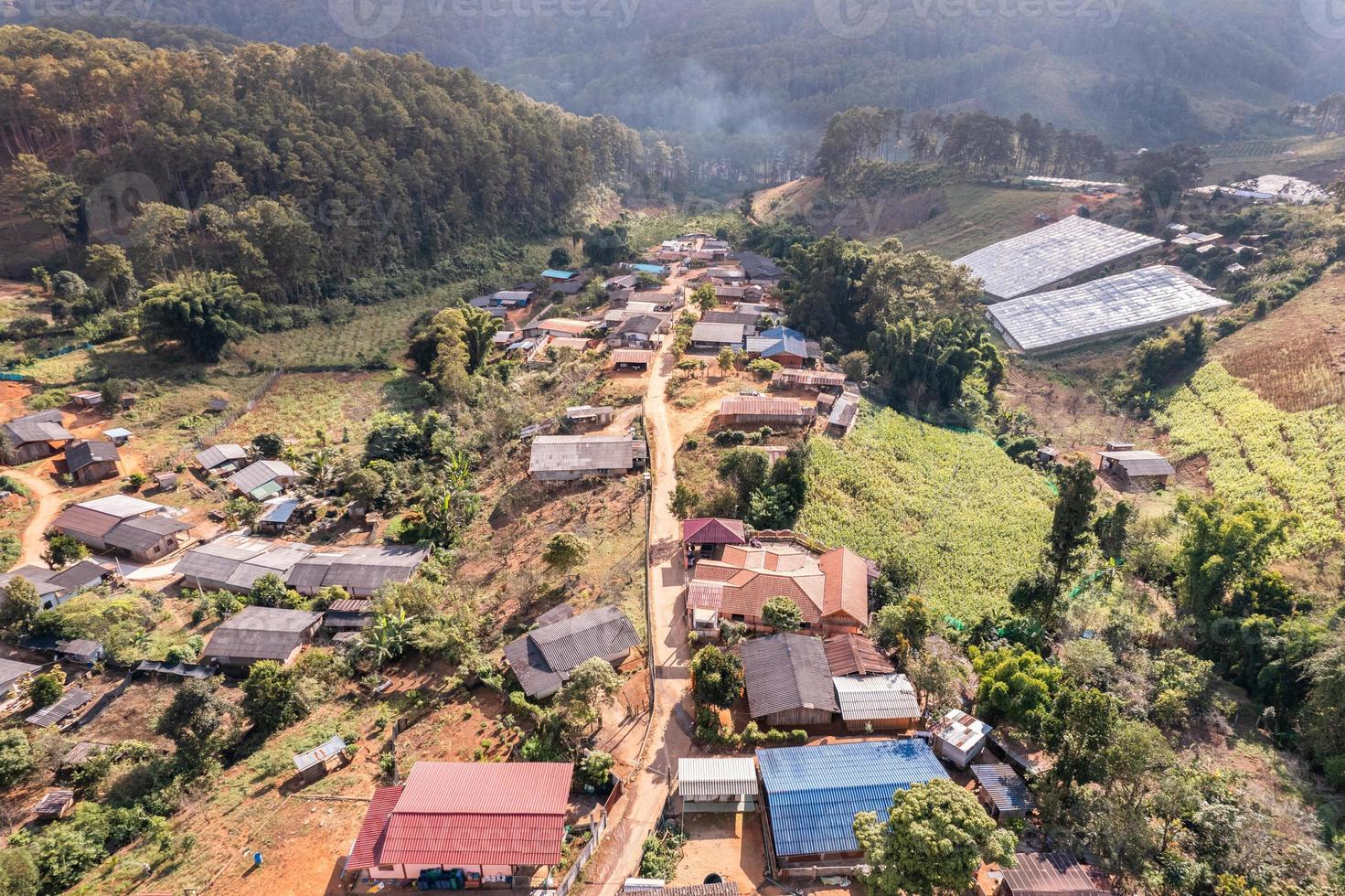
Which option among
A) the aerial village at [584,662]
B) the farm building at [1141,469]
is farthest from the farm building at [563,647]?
the farm building at [1141,469]

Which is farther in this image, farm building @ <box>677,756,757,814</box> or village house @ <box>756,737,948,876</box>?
farm building @ <box>677,756,757,814</box>

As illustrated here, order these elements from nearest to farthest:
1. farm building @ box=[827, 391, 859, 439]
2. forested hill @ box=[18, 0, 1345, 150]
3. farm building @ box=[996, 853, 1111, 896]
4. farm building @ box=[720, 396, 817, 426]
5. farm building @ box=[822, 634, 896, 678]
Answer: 1. farm building @ box=[996, 853, 1111, 896]
2. farm building @ box=[822, 634, 896, 678]
3. farm building @ box=[720, 396, 817, 426]
4. farm building @ box=[827, 391, 859, 439]
5. forested hill @ box=[18, 0, 1345, 150]

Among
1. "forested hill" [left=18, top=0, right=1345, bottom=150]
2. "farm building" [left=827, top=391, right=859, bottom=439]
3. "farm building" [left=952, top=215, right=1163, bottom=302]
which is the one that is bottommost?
"farm building" [left=827, top=391, right=859, bottom=439]

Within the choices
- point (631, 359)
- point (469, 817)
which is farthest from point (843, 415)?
point (469, 817)

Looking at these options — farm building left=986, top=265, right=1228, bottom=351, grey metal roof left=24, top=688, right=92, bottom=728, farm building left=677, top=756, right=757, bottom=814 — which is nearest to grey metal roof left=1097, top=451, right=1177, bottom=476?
farm building left=986, top=265, right=1228, bottom=351

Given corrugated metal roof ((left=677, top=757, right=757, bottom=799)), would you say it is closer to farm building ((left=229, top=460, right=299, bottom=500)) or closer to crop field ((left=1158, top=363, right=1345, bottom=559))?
crop field ((left=1158, top=363, right=1345, bottom=559))

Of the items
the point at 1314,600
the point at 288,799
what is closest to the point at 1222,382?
the point at 1314,600

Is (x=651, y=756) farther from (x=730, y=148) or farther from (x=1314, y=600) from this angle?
(x=730, y=148)
